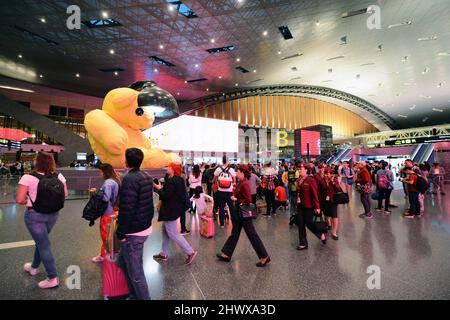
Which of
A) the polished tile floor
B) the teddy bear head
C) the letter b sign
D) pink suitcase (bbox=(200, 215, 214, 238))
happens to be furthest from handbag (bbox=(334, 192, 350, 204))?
the teddy bear head

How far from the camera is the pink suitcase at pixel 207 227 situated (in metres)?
4.39

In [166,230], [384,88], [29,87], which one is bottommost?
[166,230]

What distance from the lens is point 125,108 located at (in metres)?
7.53

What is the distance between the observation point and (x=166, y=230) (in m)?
3.24

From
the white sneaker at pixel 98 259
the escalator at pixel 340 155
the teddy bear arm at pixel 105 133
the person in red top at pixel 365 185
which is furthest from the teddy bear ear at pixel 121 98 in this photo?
the escalator at pixel 340 155

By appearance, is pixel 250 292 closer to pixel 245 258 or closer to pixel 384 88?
pixel 245 258

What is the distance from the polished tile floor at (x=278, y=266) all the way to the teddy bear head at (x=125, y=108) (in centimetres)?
401

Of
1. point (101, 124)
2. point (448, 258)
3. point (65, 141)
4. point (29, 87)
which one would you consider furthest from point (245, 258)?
point (29, 87)

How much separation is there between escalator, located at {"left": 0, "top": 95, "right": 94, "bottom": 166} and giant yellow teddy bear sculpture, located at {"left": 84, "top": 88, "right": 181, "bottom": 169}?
1351cm

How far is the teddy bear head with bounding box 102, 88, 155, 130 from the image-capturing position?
7.25m

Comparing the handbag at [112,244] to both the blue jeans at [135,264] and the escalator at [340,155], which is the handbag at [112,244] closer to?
the blue jeans at [135,264]

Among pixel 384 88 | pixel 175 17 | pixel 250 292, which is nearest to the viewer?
pixel 250 292

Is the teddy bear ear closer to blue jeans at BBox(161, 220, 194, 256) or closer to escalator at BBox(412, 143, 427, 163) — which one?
blue jeans at BBox(161, 220, 194, 256)
